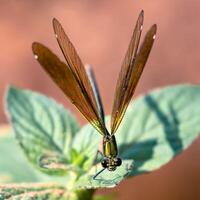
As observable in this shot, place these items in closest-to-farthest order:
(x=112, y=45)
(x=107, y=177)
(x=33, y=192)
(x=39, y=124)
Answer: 1. (x=107, y=177)
2. (x=33, y=192)
3. (x=39, y=124)
4. (x=112, y=45)

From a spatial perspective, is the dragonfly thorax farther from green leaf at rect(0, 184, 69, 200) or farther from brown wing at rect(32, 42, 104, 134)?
green leaf at rect(0, 184, 69, 200)

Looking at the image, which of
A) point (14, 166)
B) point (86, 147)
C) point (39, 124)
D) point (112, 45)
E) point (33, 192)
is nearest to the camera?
point (33, 192)

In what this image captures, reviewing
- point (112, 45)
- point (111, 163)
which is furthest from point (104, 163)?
point (112, 45)

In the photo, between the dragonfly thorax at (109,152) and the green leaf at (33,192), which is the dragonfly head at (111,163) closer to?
the dragonfly thorax at (109,152)

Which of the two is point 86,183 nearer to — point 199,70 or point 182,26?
point 199,70

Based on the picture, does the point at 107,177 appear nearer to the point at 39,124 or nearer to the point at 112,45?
the point at 39,124
